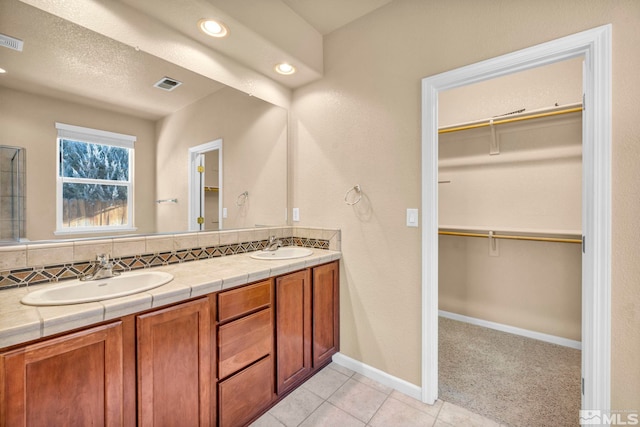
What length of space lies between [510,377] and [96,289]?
103 inches

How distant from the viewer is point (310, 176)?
2330mm

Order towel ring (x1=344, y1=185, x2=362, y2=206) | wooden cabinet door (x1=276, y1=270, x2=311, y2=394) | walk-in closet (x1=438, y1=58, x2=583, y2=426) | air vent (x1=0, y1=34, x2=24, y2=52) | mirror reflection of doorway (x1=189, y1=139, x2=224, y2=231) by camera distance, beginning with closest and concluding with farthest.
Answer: air vent (x1=0, y1=34, x2=24, y2=52), wooden cabinet door (x1=276, y1=270, x2=311, y2=394), mirror reflection of doorway (x1=189, y1=139, x2=224, y2=231), towel ring (x1=344, y1=185, x2=362, y2=206), walk-in closet (x1=438, y1=58, x2=583, y2=426)

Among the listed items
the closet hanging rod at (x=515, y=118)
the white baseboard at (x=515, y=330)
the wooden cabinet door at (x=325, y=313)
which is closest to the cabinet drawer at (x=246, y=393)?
the wooden cabinet door at (x=325, y=313)

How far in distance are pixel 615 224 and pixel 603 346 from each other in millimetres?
553

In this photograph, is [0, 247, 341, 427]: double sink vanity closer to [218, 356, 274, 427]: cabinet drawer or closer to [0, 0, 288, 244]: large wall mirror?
[218, 356, 274, 427]: cabinet drawer

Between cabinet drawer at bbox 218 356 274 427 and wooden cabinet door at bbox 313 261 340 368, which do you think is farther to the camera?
wooden cabinet door at bbox 313 261 340 368

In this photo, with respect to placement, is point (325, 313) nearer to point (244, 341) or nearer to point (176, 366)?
point (244, 341)

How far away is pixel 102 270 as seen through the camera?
1.34 metres

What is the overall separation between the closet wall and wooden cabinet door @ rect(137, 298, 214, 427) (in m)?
2.49

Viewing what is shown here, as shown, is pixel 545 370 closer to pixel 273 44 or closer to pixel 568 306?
pixel 568 306

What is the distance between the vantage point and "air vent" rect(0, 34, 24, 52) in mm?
1194

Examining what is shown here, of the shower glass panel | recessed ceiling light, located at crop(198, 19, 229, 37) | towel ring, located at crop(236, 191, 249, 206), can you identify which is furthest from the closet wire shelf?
the shower glass panel

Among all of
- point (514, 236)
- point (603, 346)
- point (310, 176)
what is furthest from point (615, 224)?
point (310, 176)

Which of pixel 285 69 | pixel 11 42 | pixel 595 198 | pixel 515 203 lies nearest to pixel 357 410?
pixel 595 198
